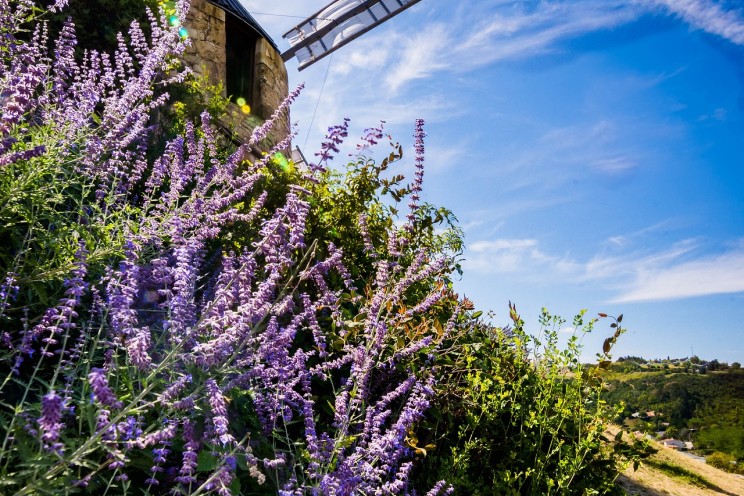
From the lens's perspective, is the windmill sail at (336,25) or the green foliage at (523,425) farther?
the windmill sail at (336,25)

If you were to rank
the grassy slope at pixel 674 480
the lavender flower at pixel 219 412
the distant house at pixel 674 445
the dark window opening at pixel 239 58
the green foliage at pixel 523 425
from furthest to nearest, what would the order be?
the distant house at pixel 674 445
the dark window opening at pixel 239 58
the grassy slope at pixel 674 480
the green foliage at pixel 523 425
the lavender flower at pixel 219 412

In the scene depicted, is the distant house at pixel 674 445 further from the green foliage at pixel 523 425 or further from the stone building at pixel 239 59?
the stone building at pixel 239 59

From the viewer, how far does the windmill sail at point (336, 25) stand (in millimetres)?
12312

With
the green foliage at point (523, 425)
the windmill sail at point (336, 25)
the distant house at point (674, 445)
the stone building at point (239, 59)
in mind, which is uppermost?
the windmill sail at point (336, 25)

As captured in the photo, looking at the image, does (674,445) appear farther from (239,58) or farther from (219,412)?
(219,412)

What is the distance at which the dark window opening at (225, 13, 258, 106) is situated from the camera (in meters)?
9.51

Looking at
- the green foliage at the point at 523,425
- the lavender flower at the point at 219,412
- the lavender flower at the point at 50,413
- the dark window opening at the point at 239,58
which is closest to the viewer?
the lavender flower at the point at 50,413

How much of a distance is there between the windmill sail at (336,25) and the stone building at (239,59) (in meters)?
1.87

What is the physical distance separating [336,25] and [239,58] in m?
Answer: 3.69

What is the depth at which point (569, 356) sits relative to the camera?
4.11 meters

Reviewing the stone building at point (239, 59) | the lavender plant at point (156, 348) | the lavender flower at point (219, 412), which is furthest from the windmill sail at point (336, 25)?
the lavender flower at point (219, 412)

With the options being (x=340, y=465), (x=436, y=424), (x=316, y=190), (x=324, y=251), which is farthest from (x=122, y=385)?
(x=316, y=190)

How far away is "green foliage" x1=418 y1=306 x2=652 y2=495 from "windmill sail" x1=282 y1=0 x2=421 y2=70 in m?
9.74

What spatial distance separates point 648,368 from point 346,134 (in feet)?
372
